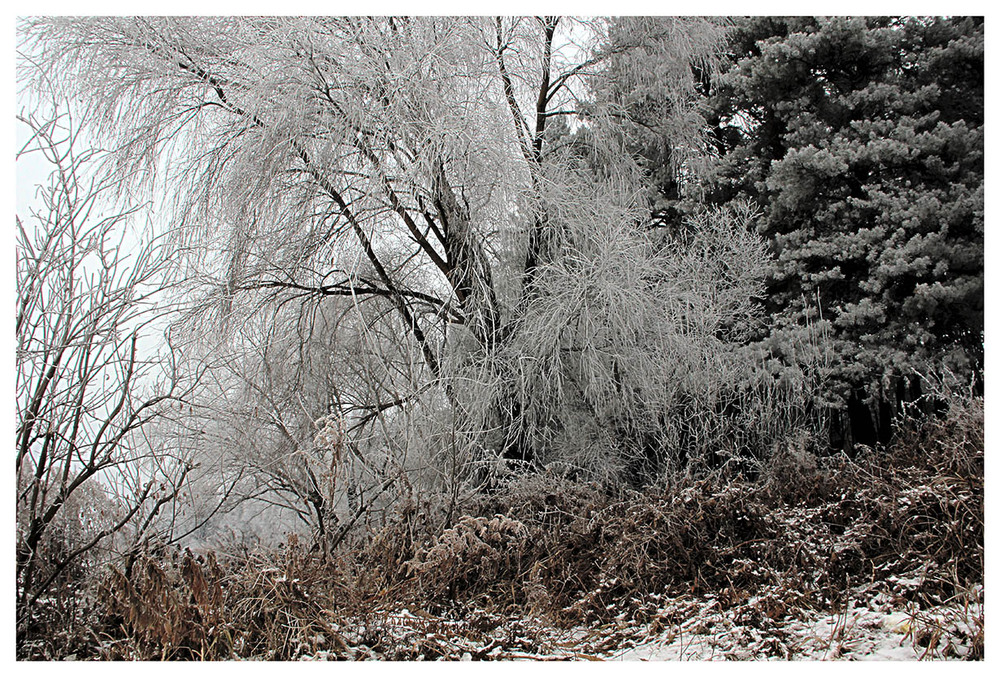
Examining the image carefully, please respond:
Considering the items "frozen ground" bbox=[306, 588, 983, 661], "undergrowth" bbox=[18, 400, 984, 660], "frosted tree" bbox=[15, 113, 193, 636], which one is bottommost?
"frozen ground" bbox=[306, 588, 983, 661]

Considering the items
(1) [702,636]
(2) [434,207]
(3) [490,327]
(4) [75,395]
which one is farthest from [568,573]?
(4) [75,395]

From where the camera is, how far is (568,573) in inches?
102

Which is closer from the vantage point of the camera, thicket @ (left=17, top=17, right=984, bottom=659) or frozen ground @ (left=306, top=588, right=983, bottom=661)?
frozen ground @ (left=306, top=588, right=983, bottom=661)

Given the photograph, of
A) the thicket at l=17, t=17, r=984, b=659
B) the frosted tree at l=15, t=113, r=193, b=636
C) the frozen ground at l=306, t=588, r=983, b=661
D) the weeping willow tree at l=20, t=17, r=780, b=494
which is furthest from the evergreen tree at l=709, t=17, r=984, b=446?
the frosted tree at l=15, t=113, r=193, b=636

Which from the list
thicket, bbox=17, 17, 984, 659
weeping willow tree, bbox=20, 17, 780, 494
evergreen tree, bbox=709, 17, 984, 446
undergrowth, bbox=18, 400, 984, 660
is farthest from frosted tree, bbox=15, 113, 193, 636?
evergreen tree, bbox=709, 17, 984, 446

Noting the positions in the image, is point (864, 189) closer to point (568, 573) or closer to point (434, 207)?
point (434, 207)

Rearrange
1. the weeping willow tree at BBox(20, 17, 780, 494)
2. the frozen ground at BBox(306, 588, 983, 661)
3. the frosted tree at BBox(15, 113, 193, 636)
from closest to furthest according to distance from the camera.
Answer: the frozen ground at BBox(306, 588, 983, 661) → the frosted tree at BBox(15, 113, 193, 636) → the weeping willow tree at BBox(20, 17, 780, 494)

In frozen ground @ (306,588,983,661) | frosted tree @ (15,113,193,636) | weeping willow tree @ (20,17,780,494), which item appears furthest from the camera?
weeping willow tree @ (20,17,780,494)

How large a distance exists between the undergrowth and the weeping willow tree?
1.81 feet

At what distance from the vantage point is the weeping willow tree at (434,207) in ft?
9.66

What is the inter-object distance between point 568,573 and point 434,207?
163 cm

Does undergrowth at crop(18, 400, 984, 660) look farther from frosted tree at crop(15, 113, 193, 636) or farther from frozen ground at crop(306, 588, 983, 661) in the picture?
frosted tree at crop(15, 113, 193, 636)

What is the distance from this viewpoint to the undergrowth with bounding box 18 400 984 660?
7.63 feet

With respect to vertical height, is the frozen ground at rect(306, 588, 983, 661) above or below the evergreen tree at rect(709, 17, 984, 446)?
below
